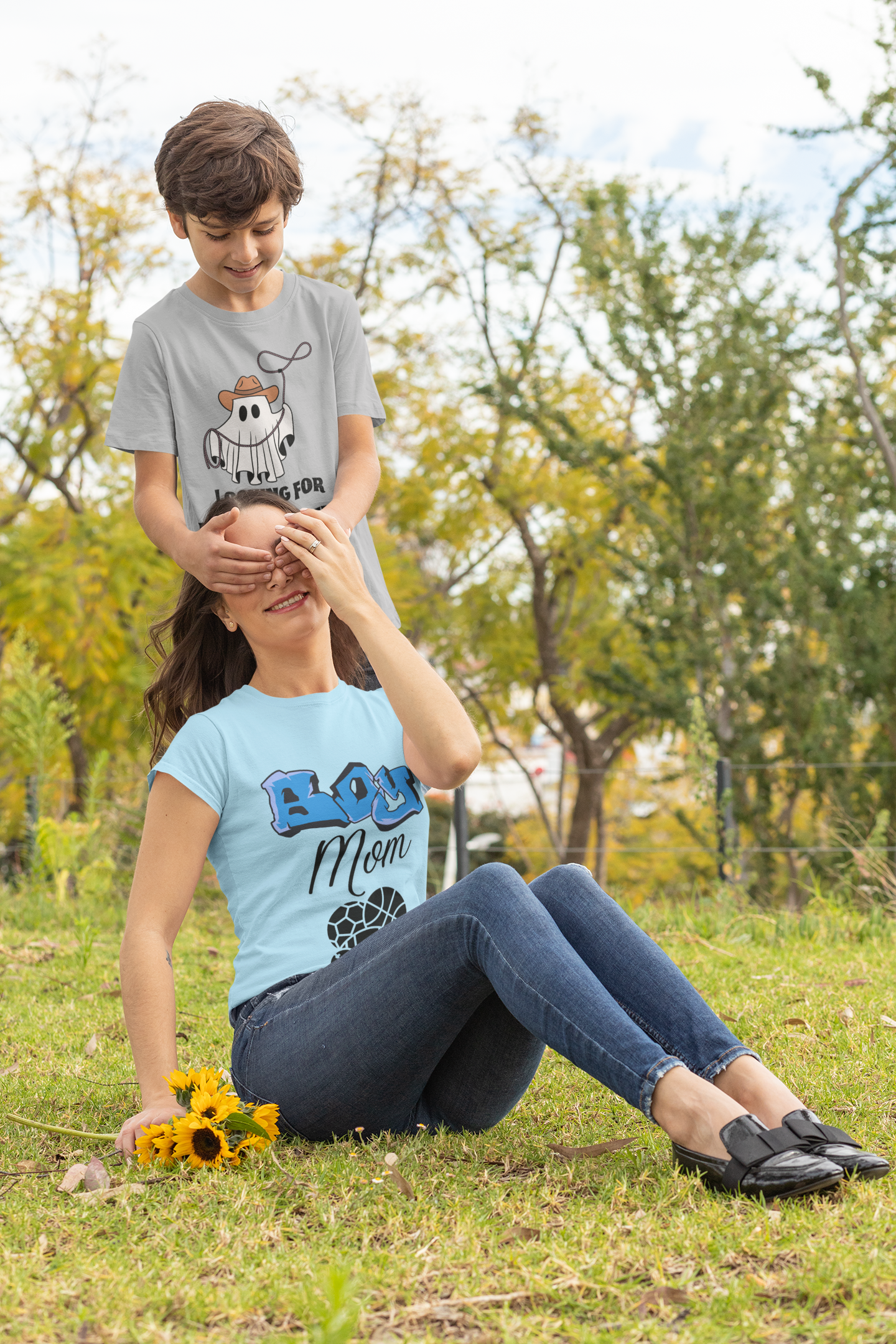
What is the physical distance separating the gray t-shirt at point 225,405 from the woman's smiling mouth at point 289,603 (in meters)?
0.46

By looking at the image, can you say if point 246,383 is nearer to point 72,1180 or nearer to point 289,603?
point 289,603

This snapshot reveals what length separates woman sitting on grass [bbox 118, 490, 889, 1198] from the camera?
178 centimetres

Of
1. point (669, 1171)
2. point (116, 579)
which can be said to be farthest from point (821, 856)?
point (669, 1171)

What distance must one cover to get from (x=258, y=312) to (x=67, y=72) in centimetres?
1337

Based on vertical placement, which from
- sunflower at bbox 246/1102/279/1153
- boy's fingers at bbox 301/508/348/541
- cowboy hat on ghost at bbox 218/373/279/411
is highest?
cowboy hat on ghost at bbox 218/373/279/411

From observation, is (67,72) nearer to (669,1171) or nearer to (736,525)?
(736,525)

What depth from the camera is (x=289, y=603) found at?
2.22 m

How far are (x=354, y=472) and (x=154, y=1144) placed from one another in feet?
5.10

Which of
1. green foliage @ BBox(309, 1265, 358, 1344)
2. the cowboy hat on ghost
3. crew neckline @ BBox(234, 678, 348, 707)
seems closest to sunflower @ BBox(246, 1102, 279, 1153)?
green foliage @ BBox(309, 1265, 358, 1344)

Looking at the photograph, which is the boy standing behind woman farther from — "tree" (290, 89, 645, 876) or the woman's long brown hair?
"tree" (290, 89, 645, 876)

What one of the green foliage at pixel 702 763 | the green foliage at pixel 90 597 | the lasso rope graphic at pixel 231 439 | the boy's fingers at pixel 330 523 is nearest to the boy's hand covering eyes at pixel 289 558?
the boy's fingers at pixel 330 523

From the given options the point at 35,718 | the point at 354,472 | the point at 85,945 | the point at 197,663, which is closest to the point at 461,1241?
the point at 197,663

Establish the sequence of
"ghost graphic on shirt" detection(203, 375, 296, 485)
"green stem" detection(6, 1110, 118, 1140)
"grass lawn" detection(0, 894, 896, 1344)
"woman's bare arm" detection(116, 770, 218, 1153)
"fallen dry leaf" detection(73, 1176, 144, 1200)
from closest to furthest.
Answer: "grass lawn" detection(0, 894, 896, 1344)
"fallen dry leaf" detection(73, 1176, 144, 1200)
"woman's bare arm" detection(116, 770, 218, 1153)
"green stem" detection(6, 1110, 118, 1140)
"ghost graphic on shirt" detection(203, 375, 296, 485)

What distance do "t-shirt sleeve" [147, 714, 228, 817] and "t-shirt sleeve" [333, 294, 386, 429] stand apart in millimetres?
1098
